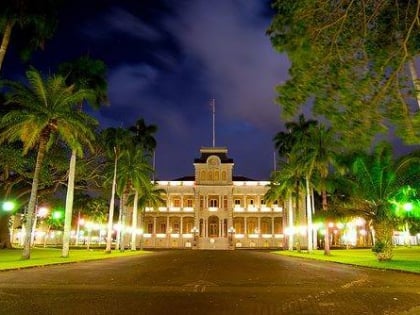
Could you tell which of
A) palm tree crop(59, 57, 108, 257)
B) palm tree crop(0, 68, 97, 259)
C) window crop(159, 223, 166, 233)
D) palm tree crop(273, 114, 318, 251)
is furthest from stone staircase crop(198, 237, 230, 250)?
palm tree crop(0, 68, 97, 259)

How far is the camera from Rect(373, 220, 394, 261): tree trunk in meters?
29.4

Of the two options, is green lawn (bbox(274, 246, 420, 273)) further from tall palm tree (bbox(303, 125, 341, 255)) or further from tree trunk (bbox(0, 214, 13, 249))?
tree trunk (bbox(0, 214, 13, 249))

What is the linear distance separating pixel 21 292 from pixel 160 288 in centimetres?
395

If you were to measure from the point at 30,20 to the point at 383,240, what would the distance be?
2780 cm

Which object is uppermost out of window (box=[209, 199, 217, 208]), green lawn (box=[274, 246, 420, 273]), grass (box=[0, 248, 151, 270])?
window (box=[209, 199, 217, 208])

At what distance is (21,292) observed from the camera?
11.8 m

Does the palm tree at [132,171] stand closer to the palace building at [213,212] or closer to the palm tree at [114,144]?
the palm tree at [114,144]

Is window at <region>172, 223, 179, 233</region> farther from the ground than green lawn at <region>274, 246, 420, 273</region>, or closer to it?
farther from the ground

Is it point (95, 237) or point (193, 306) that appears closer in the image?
point (193, 306)

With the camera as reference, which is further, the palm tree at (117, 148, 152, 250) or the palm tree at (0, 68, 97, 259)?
the palm tree at (117, 148, 152, 250)

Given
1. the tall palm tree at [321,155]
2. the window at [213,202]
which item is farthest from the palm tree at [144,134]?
the window at [213,202]

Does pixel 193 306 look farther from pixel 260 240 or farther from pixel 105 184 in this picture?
pixel 260 240

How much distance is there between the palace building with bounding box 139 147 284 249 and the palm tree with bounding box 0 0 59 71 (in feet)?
188

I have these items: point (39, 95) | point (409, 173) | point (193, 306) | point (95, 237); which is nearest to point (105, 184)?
point (39, 95)
